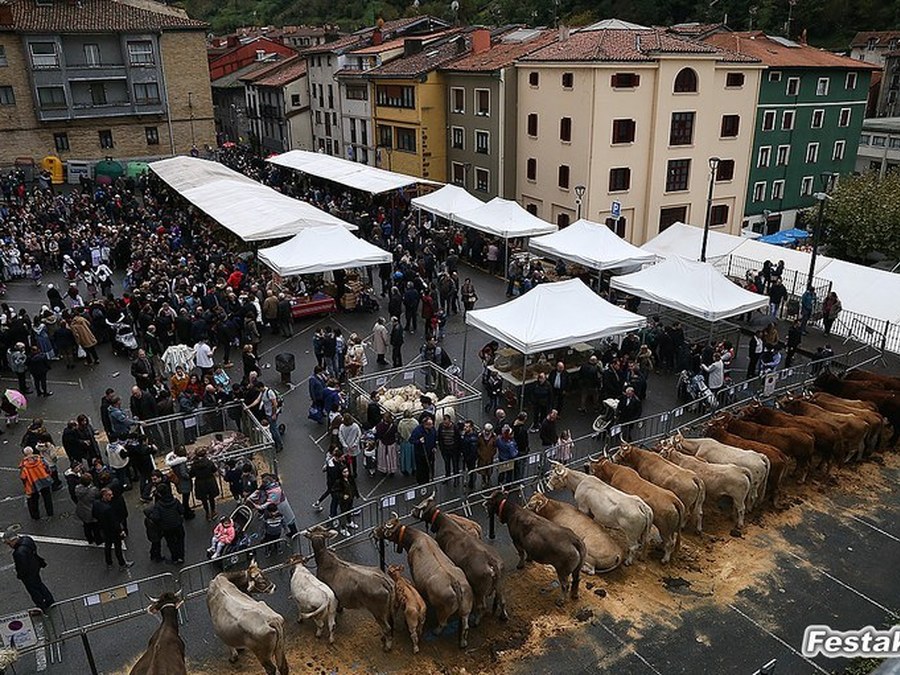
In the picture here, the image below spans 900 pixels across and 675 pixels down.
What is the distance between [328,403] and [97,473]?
491 cm

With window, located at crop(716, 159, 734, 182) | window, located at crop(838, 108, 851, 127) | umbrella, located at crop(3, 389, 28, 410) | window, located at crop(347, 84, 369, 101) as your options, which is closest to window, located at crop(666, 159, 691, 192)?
window, located at crop(716, 159, 734, 182)

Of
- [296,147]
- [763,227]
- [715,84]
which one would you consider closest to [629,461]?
[715,84]

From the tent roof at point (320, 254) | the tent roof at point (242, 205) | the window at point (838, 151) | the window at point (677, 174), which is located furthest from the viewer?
the window at point (838, 151)

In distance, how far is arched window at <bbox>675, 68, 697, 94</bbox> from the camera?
34.2 meters

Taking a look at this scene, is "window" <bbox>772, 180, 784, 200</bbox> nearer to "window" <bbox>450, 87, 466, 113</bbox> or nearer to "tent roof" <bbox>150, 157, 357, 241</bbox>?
"window" <bbox>450, 87, 466, 113</bbox>

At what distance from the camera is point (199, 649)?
9812mm

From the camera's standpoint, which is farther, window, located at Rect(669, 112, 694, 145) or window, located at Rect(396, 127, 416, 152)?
window, located at Rect(396, 127, 416, 152)

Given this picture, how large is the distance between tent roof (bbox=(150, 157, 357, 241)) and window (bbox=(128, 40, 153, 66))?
57.6 feet

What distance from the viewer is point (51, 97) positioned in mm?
47719

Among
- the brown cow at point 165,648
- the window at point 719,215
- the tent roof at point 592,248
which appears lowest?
the window at point 719,215

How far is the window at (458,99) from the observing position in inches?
1608

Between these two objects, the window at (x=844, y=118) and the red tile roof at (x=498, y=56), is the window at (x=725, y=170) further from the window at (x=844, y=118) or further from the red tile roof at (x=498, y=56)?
the window at (x=844, y=118)

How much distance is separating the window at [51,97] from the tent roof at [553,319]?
43.2 meters

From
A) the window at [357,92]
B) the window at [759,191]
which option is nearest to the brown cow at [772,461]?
the window at [759,191]
